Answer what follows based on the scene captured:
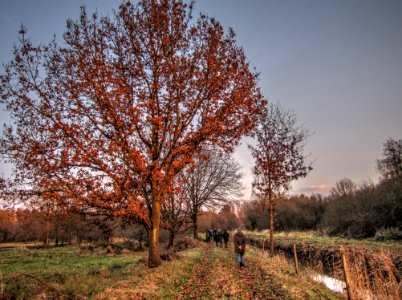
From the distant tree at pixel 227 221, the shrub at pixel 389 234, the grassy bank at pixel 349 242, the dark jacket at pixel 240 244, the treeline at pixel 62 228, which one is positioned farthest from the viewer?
the distant tree at pixel 227 221

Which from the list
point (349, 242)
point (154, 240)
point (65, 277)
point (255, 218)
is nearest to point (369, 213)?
point (349, 242)

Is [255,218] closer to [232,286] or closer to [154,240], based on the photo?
[154,240]

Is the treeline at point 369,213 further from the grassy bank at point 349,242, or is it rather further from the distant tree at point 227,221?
the distant tree at point 227,221

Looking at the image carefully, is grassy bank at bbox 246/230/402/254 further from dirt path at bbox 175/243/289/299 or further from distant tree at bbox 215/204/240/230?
distant tree at bbox 215/204/240/230

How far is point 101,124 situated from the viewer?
12.2m

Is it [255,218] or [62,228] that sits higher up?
[62,228]

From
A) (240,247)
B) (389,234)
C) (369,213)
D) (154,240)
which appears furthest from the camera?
(369,213)

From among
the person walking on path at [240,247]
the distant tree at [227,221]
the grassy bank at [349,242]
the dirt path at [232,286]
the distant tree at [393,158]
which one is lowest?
the distant tree at [227,221]

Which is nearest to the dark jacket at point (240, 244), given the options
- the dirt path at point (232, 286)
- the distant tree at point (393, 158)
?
the dirt path at point (232, 286)

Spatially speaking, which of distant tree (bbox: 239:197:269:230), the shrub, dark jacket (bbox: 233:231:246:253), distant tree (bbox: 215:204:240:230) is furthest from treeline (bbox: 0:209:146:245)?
distant tree (bbox: 215:204:240:230)

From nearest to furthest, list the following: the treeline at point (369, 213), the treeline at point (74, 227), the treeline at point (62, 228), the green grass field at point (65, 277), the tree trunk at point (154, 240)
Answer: the green grass field at point (65, 277), the treeline at point (62, 228), the treeline at point (74, 227), the tree trunk at point (154, 240), the treeline at point (369, 213)

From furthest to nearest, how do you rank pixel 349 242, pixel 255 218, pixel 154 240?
pixel 255 218 → pixel 349 242 → pixel 154 240

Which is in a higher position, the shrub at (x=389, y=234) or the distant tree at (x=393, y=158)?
the distant tree at (x=393, y=158)

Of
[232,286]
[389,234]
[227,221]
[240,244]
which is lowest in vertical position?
[227,221]
